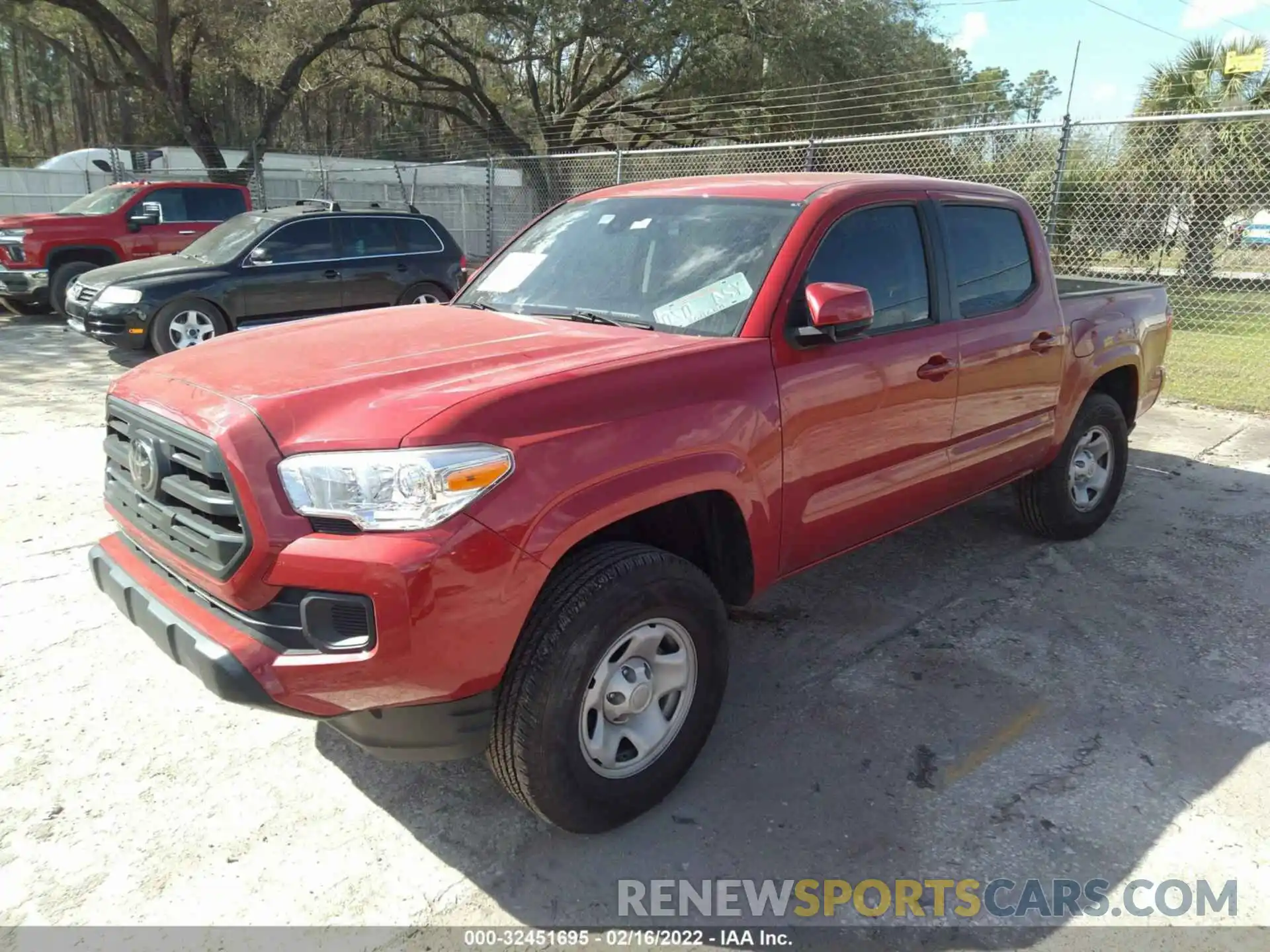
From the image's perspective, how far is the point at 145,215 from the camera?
1209cm

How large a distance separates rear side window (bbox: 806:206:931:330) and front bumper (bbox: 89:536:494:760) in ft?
6.26

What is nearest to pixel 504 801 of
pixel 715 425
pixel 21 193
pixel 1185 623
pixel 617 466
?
pixel 617 466

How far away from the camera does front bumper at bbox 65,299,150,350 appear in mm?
8742

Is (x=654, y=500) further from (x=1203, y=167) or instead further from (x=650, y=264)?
(x=1203, y=167)

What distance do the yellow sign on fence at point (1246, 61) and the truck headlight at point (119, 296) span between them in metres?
17.4

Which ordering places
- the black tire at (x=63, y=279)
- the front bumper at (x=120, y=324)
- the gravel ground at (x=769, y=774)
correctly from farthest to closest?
1. the black tire at (x=63, y=279)
2. the front bumper at (x=120, y=324)
3. the gravel ground at (x=769, y=774)

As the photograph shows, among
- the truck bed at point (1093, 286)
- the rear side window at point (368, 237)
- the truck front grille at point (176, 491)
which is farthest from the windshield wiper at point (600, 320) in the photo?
the rear side window at point (368, 237)

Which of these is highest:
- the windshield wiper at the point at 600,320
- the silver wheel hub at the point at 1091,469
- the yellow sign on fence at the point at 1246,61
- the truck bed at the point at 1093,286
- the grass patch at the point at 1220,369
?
the yellow sign on fence at the point at 1246,61

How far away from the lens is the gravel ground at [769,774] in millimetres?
2525

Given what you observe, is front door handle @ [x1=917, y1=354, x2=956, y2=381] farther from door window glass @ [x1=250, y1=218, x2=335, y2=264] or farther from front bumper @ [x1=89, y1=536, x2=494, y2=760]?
door window glass @ [x1=250, y1=218, x2=335, y2=264]

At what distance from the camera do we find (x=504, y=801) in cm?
288

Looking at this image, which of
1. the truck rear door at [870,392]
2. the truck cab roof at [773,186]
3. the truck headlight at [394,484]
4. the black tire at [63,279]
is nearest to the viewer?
the truck headlight at [394,484]

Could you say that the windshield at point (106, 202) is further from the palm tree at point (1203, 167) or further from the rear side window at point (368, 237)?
the palm tree at point (1203, 167)

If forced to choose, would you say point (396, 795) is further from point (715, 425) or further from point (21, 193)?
point (21, 193)
